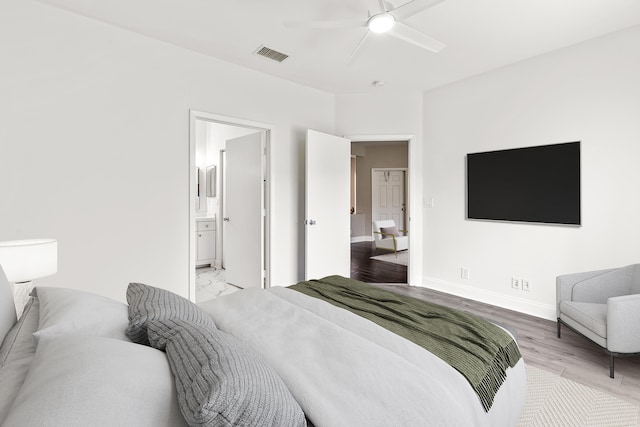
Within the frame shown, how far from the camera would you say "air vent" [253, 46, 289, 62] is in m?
3.13

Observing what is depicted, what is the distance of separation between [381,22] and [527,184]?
2.34 metres

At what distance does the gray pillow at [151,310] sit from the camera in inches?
42.1

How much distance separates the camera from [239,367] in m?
0.76

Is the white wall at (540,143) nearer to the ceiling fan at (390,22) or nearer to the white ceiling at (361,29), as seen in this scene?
the white ceiling at (361,29)

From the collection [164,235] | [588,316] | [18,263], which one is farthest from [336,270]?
[18,263]

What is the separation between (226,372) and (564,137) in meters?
3.72

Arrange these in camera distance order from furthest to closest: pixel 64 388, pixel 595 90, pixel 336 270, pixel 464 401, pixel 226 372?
pixel 336 270
pixel 595 90
pixel 464 401
pixel 226 372
pixel 64 388

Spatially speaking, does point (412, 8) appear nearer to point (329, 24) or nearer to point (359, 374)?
point (329, 24)

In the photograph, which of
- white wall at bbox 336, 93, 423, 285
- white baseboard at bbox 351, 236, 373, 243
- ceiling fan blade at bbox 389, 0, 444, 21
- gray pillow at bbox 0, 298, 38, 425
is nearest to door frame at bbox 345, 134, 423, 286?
white wall at bbox 336, 93, 423, 285

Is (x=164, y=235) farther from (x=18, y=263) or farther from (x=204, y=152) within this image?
(x=204, y=152)

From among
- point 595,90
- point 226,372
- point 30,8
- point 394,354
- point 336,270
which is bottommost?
point 336,270

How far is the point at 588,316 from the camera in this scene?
7.40 feet

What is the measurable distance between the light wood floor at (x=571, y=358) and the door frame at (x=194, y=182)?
255 cm

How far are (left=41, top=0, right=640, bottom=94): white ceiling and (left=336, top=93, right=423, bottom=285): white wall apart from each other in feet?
2.12
